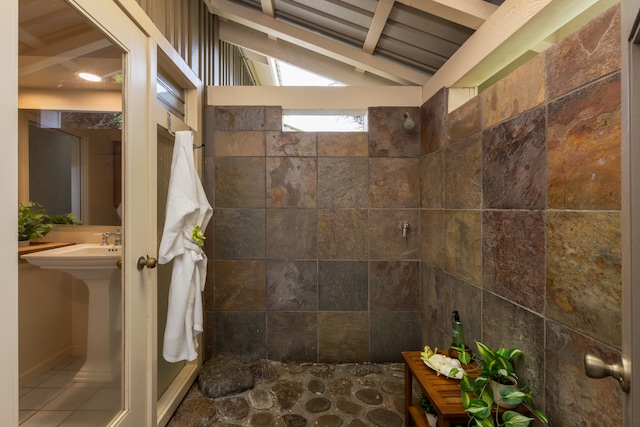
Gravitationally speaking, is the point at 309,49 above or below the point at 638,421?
above

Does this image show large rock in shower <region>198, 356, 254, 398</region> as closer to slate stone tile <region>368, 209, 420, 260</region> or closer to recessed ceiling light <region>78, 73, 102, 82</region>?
slate stone tile <region>368, 209, 420, 260</region>

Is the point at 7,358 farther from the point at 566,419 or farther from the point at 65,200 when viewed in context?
the point at 566,419

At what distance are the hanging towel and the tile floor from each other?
0.94 ft

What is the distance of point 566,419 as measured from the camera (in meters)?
0.92

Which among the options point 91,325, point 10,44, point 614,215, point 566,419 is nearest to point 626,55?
point 614,215

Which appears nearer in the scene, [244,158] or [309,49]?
[244,158]

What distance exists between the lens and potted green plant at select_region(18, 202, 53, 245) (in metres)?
0.81

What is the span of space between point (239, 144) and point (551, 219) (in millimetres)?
1924

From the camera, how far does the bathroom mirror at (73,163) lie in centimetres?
85

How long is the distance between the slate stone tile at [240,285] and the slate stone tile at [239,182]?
18.0 inches

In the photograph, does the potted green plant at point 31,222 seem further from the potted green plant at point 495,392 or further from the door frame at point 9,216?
the potted green plant at point 495,392

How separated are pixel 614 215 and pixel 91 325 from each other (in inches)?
72.3

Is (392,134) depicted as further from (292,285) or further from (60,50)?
(60,50)

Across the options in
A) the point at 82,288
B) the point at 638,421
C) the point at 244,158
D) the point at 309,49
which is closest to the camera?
the point at 638,421
